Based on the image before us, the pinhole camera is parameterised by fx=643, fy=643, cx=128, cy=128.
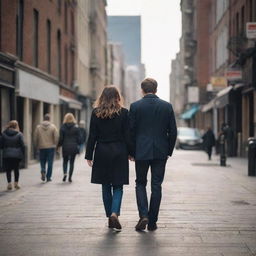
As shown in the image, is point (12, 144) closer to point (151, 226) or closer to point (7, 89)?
point (151, 226)

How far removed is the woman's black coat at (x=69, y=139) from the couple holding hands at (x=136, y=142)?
757cm

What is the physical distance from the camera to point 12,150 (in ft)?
44.2

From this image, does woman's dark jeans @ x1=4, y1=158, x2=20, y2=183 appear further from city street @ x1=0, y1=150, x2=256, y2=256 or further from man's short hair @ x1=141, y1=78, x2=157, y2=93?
man's short hair @ x1=141, y1=78, x2=157, y2=93

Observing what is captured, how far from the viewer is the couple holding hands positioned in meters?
A: 7.81

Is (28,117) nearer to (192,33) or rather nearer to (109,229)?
(109,229)

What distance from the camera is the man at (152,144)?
7.79m

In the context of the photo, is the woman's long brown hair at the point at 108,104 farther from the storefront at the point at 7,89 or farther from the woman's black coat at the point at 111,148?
the storefront at the point at 7,89

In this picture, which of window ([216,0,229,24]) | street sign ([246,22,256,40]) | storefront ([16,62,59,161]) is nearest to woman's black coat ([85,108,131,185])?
street sign ([246,22,256,40])

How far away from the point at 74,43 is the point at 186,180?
86.4 ft

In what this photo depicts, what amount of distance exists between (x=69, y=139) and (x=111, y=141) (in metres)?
7.80

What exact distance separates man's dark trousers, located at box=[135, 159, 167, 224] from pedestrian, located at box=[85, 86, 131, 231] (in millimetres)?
207

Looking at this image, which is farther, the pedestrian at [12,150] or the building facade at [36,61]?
the building facade at [36,61]

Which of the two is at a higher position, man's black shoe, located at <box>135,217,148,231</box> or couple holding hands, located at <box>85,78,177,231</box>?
couple holding hands, located at <box>85,78,177,231</box>

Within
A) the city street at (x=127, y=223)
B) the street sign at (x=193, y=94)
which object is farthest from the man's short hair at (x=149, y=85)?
the street sign at (x=193, y=94)
